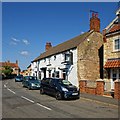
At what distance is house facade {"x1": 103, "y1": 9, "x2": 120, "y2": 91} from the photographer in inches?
868

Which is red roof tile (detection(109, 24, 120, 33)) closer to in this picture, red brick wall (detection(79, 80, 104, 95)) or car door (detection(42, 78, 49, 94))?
red brick wall (detection(79, 80, 104, 95))

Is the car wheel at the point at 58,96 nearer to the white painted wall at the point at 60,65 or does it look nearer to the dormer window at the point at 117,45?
the dormer window at the point at 117,45

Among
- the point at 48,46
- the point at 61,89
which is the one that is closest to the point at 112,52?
the point at 61,89

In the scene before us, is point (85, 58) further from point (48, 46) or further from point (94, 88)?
Answer: point (48, 46)

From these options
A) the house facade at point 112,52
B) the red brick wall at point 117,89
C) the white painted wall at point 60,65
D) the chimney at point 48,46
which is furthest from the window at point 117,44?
the chimney at point 48,46

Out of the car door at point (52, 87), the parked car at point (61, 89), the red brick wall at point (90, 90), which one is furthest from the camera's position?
the red brick wall at point (90, 90)

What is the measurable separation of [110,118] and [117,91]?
727 centimetres

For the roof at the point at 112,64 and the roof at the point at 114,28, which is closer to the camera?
the roof at the point at 112,64

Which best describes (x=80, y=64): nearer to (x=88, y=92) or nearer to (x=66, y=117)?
(x=88, y=92)

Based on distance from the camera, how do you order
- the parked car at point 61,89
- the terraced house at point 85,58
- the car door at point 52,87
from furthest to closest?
the terraced house at point 85,58, the car door at point 52,87, the parked car at point 61,89

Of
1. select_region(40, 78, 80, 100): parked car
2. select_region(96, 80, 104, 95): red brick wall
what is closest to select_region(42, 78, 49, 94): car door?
select_region(40, 78, 80, 100): parked car

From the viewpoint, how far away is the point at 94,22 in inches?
1206

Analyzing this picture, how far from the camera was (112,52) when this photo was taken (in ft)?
75.3

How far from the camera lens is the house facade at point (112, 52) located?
72.3 feet
